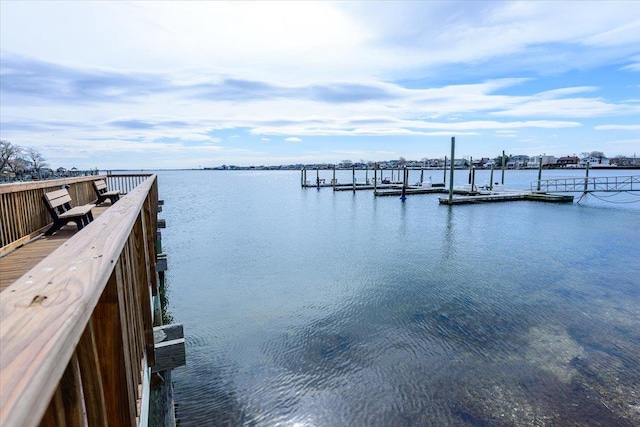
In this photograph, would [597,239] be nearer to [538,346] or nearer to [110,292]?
[538,346]

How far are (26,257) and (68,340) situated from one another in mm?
4580

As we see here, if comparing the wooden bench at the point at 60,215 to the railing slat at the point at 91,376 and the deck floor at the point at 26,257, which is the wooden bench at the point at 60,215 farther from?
the railing slat at the point at 91,376

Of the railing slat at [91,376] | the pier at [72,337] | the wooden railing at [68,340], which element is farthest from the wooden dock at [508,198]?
the railing slat at [91,376]

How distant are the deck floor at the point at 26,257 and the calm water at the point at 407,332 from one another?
265cm

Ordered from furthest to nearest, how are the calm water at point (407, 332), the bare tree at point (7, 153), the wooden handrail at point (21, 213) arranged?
the bare tree at point (7, 153) < the calm water at point (407, 332) < the wooden handrail at point (21, 213)

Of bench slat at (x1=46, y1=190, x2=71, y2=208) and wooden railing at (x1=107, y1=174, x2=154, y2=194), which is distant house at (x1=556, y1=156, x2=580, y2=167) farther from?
bench slat at (x1=46, y1=190, x2=71, y2=208)

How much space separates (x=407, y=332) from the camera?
7062 mm

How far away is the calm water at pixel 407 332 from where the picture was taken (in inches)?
200

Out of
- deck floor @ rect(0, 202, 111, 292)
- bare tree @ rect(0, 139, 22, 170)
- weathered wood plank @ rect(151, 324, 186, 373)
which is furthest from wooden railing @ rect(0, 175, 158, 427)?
bare tree @ rect(0, 139, 22, 170)

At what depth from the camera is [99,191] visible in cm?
987

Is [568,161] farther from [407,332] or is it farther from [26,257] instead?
[26,257]

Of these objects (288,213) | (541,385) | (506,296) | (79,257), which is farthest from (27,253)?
(288,213)

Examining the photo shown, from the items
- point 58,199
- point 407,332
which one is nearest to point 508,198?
point 407,332

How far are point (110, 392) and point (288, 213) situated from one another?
23708 millimetres
